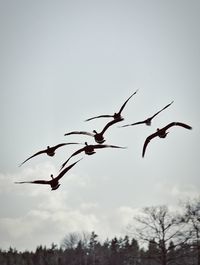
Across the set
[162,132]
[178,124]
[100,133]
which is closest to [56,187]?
[100,133]

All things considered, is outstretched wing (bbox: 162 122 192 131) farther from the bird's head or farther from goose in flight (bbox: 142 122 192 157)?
the bird's head

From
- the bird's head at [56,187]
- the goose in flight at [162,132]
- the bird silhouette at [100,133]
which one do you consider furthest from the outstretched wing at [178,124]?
the bird's head at [56,187]

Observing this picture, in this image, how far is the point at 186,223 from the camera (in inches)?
1441

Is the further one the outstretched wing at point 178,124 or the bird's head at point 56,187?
the outstretched wing at point 178,124

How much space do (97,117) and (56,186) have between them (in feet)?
6.44

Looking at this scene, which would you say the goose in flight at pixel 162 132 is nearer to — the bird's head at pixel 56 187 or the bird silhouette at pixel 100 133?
the bird silhouette at pixel 100 133

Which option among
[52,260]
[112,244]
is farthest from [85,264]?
[52,260]

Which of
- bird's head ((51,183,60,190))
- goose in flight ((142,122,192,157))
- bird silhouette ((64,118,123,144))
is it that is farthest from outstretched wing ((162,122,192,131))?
bird's head ((51,183,60,190))

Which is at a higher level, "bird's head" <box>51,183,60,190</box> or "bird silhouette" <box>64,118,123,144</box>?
"bird silhouette" <box>64,118,123,144</box>

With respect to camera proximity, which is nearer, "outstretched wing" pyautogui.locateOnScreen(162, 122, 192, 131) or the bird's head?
the bird's head

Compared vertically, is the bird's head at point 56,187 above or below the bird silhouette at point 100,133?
below

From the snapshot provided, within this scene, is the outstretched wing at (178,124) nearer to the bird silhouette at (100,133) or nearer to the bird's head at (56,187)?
the bird silhouette at (100,133)

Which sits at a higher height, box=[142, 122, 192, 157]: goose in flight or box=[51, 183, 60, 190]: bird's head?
box=[142, 122, 192, 157]: goose in flight

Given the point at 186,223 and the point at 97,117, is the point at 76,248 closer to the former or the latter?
the point at 186,223
